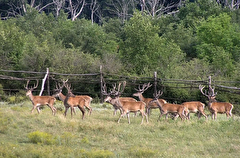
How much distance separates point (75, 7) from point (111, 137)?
187ft

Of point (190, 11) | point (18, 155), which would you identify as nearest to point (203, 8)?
point (190, 11)

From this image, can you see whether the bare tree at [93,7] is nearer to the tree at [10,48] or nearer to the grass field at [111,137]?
the tree at [10,48]

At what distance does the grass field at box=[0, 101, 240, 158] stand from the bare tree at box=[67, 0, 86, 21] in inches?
1990

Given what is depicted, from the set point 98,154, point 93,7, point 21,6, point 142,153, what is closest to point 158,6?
point 93,7

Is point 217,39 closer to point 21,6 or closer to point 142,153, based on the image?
point 142,153

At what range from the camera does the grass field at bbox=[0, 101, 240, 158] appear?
13250 millimetres

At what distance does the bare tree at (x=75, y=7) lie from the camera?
67.8 metres

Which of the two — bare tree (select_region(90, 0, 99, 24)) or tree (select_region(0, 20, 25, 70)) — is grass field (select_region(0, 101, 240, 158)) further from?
bare tree (select_region(90, 0, 99, 24))


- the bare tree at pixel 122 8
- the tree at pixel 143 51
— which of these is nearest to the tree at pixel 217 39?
the tree at pixel 143 51

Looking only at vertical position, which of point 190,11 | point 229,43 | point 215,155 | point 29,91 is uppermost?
point 190,11

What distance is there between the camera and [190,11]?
167 feet

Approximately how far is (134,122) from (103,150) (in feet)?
17.5

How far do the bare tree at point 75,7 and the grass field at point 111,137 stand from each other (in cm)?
5054

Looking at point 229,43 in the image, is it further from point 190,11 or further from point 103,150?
point 103,150
